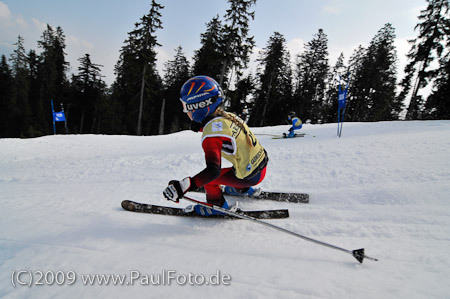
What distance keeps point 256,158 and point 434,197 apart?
2567mm

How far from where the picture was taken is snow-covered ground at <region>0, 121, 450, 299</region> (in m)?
1.63

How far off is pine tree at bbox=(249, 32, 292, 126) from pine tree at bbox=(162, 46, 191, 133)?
1304cm

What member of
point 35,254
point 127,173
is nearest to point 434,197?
point 35,254

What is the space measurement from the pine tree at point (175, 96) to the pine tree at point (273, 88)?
13037mm

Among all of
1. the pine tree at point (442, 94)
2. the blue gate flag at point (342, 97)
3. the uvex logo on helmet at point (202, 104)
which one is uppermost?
the pine tree at point (442, 94)

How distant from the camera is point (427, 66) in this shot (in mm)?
23438

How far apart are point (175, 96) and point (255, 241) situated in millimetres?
39214

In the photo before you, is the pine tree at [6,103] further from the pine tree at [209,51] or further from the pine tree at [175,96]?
the pine tree at [209,51]

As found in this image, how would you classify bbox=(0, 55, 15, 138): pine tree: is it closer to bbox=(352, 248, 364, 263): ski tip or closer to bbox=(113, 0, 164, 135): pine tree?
bbox=(113, 0, 164, 135): pine tree

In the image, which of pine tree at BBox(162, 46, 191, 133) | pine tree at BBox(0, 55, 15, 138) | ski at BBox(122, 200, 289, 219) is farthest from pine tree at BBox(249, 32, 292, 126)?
pine tree at BBox(0, 55, 15, 138)

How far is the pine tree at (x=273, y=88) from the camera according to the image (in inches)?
1389

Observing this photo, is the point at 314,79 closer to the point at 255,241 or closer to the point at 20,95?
the point at 255,241

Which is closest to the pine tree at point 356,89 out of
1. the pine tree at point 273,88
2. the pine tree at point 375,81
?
the pine tree at point 375,81

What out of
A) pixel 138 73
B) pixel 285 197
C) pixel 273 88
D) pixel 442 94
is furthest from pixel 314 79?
pixel 285 197
